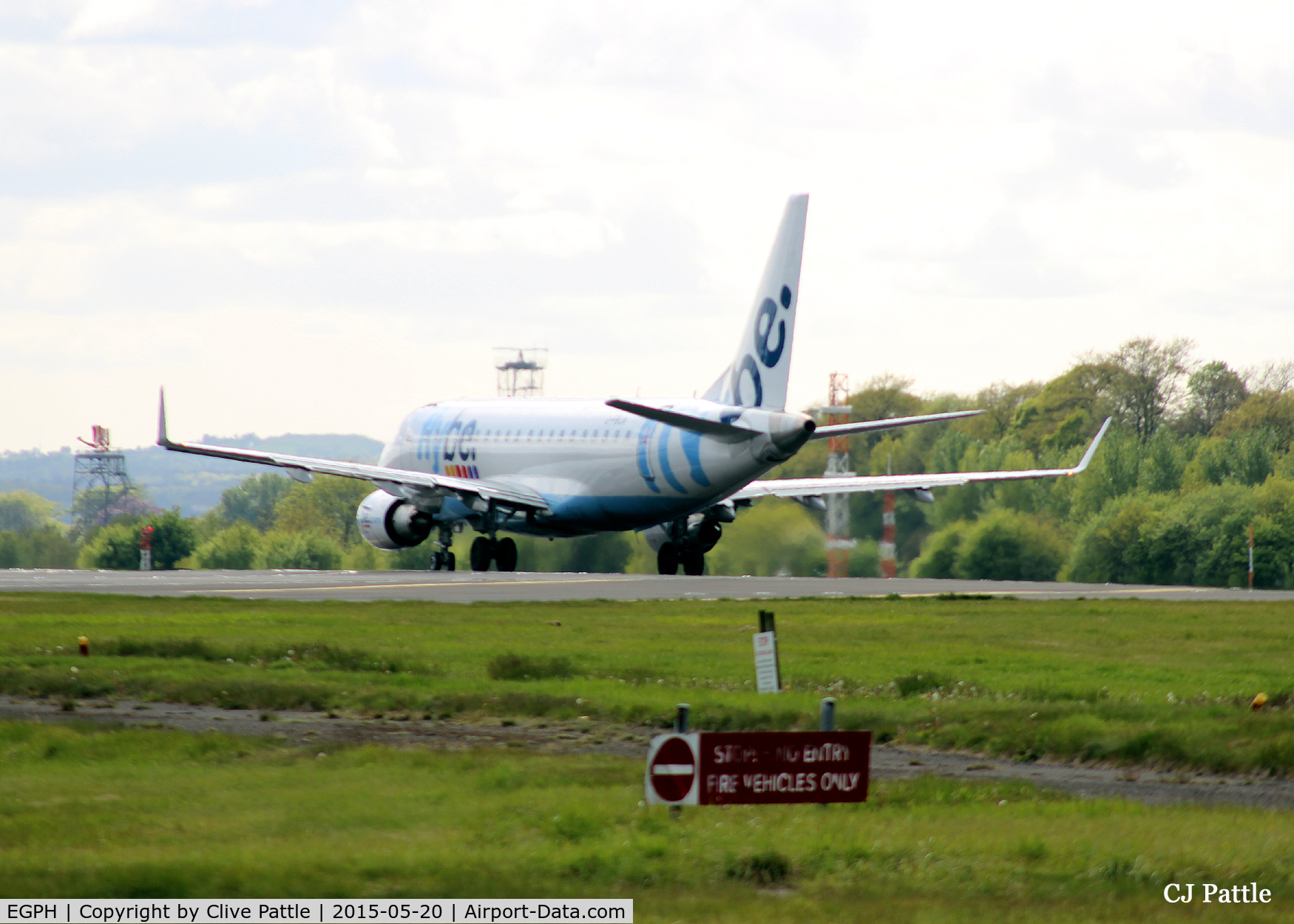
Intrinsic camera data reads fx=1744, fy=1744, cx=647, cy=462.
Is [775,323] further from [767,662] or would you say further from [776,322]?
[767,662]

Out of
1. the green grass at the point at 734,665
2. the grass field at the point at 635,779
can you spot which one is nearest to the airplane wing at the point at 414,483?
the green grass at the point at 734,665

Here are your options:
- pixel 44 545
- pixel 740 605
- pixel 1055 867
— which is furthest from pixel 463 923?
pixel 44 545

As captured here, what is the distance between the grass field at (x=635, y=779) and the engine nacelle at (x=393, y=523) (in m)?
23.2

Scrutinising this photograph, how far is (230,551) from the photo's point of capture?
10188cm

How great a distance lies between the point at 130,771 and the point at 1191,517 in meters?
62.4

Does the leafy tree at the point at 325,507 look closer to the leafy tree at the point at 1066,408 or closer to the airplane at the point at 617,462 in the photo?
the leafy tree at the point at 1066,408

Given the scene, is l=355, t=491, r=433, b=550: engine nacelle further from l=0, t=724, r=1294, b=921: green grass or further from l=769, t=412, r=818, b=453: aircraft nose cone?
l=0, t=724, r=1294, b=921: green grass

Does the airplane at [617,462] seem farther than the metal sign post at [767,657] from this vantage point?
Yes

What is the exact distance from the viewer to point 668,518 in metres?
Result: 50.4

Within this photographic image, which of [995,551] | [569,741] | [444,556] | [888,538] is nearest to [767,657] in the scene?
[569,741]

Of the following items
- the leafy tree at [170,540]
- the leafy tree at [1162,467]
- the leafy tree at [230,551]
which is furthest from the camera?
the leafy tree at [230,551]

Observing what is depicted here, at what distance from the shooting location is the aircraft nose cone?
44156 mm

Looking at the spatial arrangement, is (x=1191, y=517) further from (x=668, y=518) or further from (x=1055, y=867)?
(x=1055, y=867)

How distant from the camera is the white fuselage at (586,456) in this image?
1825 inches
